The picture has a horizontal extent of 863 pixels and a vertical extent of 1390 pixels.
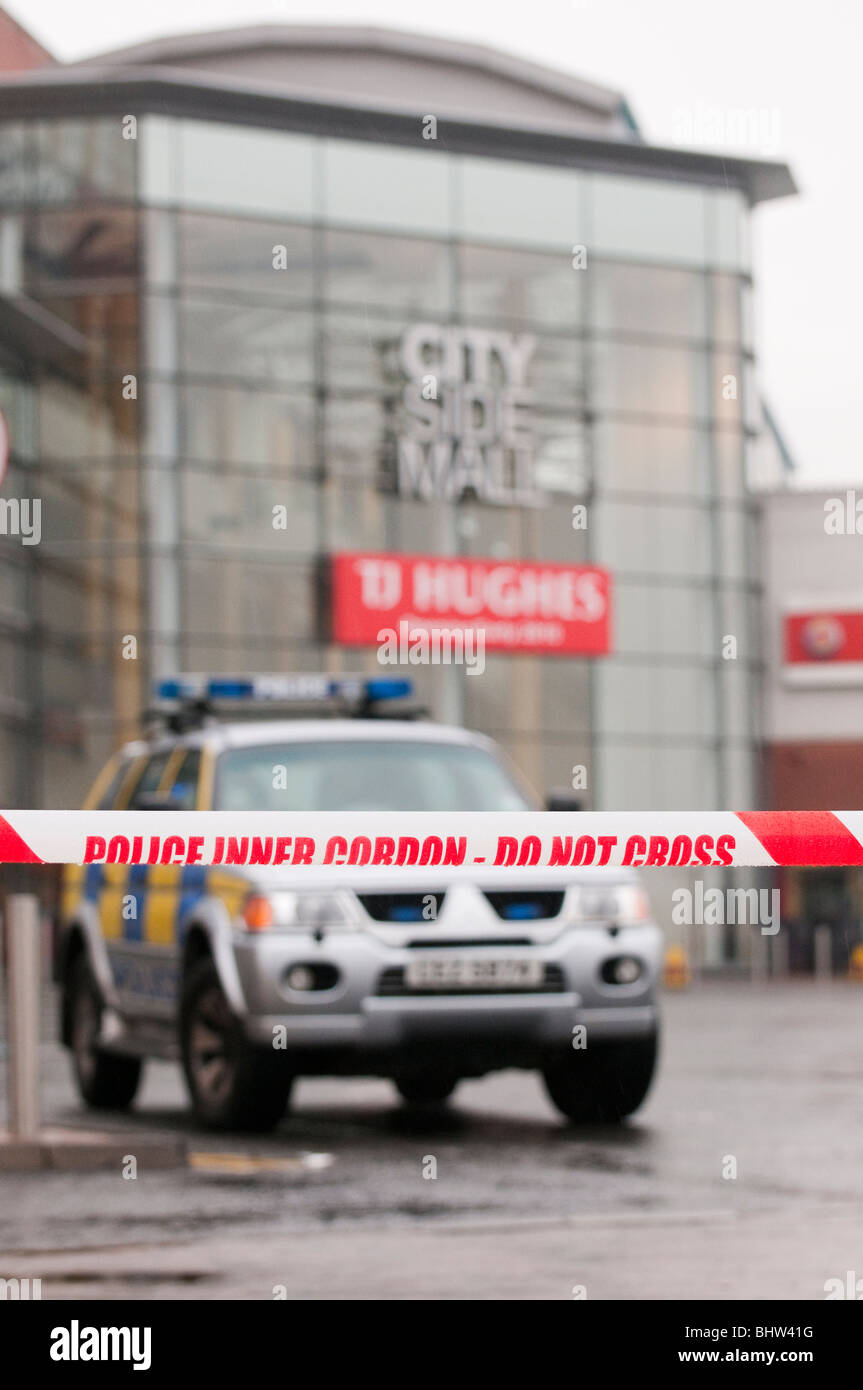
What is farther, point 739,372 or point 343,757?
point 739,372

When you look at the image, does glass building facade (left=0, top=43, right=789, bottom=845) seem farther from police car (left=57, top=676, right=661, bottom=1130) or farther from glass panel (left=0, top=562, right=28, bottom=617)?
police car (left=57, top=676, right=661, bottom=1130)

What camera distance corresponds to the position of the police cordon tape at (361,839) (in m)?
4.24

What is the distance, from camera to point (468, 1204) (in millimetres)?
7559

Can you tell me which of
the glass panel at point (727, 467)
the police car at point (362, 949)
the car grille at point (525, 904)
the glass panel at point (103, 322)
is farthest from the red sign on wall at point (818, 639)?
the car grille at point (525, 904)

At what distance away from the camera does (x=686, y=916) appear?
1455 inches

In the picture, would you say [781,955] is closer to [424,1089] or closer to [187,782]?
[424,1089]

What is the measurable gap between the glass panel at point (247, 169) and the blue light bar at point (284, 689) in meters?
24.4

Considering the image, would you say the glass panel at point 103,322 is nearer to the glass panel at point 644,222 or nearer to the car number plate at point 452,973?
the glass panel at point 644,222

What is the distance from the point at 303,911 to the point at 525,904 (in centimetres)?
85

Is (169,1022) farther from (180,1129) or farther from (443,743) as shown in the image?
(443,743)

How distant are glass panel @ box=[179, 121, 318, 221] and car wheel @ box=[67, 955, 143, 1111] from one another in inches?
945

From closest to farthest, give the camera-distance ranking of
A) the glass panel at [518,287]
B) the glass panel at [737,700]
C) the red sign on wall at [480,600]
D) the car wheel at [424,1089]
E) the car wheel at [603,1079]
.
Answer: the car wheel at [603,1079] → the car wheel at [424,1089] → the red sign on wall at [480,600] → the glass panel at [518,287] → the glass panel at [737,700]

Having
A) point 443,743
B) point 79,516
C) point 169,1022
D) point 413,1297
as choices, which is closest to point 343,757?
point 443,743

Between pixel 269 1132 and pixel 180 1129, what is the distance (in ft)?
2.33
